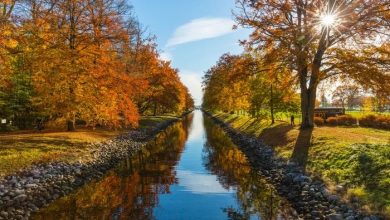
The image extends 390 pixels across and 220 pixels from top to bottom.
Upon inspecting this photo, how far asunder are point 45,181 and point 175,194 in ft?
19.2

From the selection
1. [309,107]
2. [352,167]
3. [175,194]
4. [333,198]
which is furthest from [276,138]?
[333,198]

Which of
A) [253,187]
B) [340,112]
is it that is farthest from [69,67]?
[340,112]

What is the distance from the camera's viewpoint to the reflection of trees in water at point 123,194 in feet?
48.1

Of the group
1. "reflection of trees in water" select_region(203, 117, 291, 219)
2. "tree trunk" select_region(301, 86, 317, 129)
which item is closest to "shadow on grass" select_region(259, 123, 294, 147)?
"tree trunk" select_region(301, 86, 317, 129)

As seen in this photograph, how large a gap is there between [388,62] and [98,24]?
834 inches

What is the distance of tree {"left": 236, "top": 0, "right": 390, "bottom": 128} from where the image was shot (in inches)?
969

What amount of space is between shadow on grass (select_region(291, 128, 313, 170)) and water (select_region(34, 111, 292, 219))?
2382 millimetres

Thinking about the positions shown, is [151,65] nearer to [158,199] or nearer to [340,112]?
[340,112]

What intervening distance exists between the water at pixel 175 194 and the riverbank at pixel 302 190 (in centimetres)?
58

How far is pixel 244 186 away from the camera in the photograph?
1953 centimetres

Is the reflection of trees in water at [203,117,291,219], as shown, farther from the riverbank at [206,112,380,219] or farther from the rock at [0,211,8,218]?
the rock at [0,211,8,218]

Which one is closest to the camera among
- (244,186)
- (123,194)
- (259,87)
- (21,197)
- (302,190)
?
(21,197)

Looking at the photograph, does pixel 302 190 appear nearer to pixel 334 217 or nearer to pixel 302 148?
pixel 334 217

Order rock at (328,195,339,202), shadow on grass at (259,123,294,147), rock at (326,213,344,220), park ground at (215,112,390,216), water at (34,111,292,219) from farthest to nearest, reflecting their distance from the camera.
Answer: shadow on grass at (259,123,294,147)
water at (34,111,292,219)
rock at (328,195,339,202)
park ground at (215,112,390,216)
rock at (326,213,344,220)
